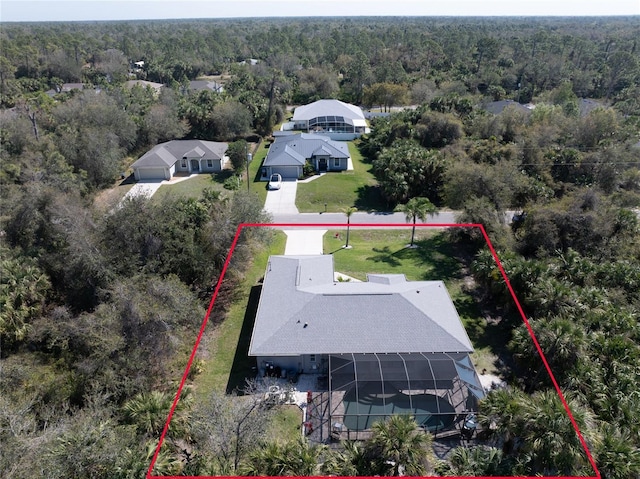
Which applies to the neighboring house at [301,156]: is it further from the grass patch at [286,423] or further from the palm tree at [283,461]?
Answer: the palm tree at [283,461]

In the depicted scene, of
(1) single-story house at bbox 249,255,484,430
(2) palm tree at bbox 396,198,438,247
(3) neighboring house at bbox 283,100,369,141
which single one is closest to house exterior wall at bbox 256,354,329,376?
(1) single-story house at bbox 249,255,484,430

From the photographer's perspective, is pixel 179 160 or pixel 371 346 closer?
pixel 371 346

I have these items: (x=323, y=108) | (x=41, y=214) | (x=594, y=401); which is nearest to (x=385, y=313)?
(x=594, y=401)

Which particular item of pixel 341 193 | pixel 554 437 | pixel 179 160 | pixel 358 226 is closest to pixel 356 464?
pixel 554 437

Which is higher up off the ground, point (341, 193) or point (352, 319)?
point (352, 319)

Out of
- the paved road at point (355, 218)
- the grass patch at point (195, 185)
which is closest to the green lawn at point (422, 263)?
the paved road at point (355, 218)

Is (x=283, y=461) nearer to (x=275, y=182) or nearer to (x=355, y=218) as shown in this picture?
(x=355, y=218)

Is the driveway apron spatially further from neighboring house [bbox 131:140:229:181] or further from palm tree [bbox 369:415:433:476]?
neighboring house [bbox 131:140:229:181]

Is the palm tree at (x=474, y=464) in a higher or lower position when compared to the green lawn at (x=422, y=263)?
higher
